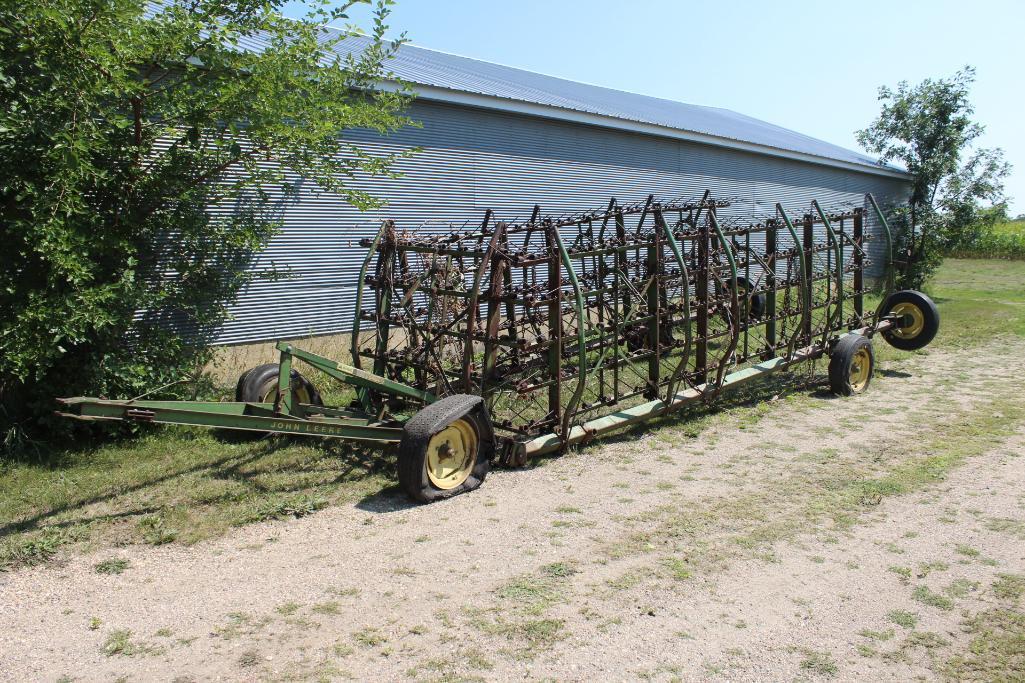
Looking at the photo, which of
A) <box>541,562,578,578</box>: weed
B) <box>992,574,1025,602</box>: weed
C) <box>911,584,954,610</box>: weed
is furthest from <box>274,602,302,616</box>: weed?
<box>992,574,1025,602</box>: weed

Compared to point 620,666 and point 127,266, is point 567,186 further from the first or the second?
point 620,666

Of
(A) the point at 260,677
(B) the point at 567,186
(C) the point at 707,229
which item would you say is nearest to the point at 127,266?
(A) the point at 260,677

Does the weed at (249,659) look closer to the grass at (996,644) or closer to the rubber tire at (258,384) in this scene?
the grass at (996,644)

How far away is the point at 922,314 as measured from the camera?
11742 mm

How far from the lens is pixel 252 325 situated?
9906 millimetres

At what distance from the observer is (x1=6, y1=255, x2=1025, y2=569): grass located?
19.0 ft

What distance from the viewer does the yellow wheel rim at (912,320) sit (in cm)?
1178

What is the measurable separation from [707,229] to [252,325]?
5559 mm

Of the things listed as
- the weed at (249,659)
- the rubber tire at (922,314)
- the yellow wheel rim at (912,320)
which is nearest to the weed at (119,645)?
the weed at (249,659)

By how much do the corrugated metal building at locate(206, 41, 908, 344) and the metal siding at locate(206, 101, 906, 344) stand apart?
2 centimetres

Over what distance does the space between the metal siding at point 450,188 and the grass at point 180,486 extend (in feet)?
7.90

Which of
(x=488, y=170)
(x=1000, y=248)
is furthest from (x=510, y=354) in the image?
(x=1000, y=248)

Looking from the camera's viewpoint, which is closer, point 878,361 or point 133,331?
point 133,331

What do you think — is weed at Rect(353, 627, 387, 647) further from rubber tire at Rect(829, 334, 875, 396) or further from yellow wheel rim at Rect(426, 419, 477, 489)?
rubber tire at Rect(829, 334, 875, 396)
